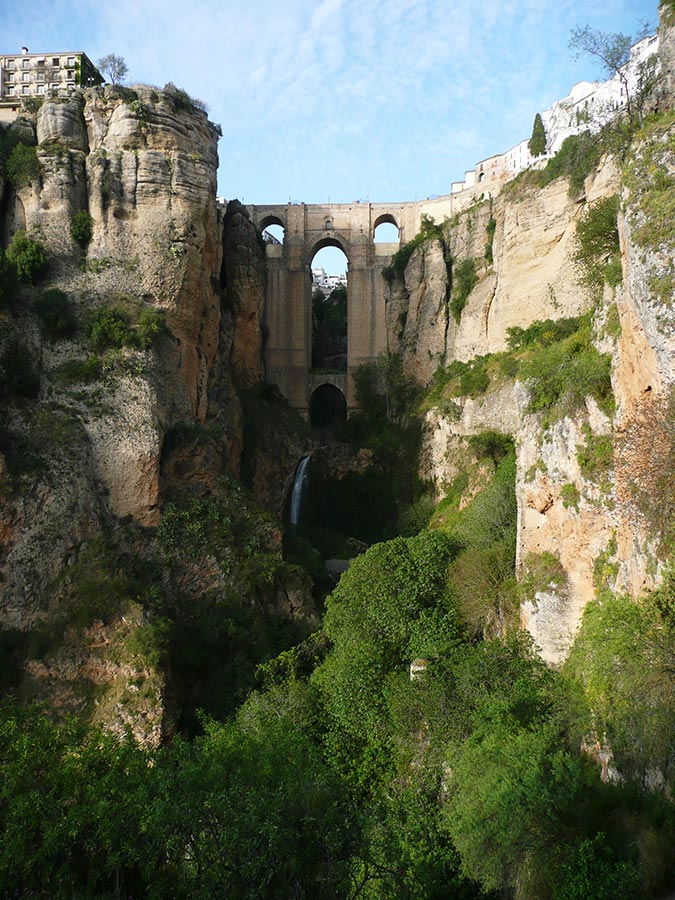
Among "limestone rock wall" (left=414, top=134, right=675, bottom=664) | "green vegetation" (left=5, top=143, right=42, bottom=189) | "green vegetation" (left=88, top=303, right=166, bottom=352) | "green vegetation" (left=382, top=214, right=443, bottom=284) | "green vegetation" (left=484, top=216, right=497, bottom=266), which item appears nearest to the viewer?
"limestone rock wall" (left=414, top=134, right=675, bottom=664)

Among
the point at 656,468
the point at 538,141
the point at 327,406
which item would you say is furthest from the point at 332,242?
the point at 656,468

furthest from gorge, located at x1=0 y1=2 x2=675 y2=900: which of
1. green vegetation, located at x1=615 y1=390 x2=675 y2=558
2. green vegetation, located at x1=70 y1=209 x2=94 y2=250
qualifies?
green vegetation, located at x1=70 y1=209 x2=94 y2=250

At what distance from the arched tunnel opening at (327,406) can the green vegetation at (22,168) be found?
19.8m

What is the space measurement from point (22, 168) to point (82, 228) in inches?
128

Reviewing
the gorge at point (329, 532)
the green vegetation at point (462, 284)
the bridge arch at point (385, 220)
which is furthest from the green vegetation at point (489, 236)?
the bridge arch at point (385, 220)

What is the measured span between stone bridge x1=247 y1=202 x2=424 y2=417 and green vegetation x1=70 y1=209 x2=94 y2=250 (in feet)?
47.0

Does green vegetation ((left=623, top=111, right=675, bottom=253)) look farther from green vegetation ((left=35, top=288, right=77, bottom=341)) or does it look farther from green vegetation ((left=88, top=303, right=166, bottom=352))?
green vegetation ((left=35, top=288, right=77, bottom=341))

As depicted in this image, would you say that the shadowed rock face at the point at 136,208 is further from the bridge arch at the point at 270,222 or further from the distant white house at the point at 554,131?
the distant white house at the point at 554,131

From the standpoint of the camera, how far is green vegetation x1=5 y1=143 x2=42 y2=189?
2767 centimetres

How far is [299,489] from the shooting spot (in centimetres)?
3688

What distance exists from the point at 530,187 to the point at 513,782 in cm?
2627

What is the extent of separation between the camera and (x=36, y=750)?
12.3 metres

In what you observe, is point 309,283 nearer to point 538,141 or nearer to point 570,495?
point 538,141

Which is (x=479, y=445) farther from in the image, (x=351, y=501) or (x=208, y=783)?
(x=208, y=783)
